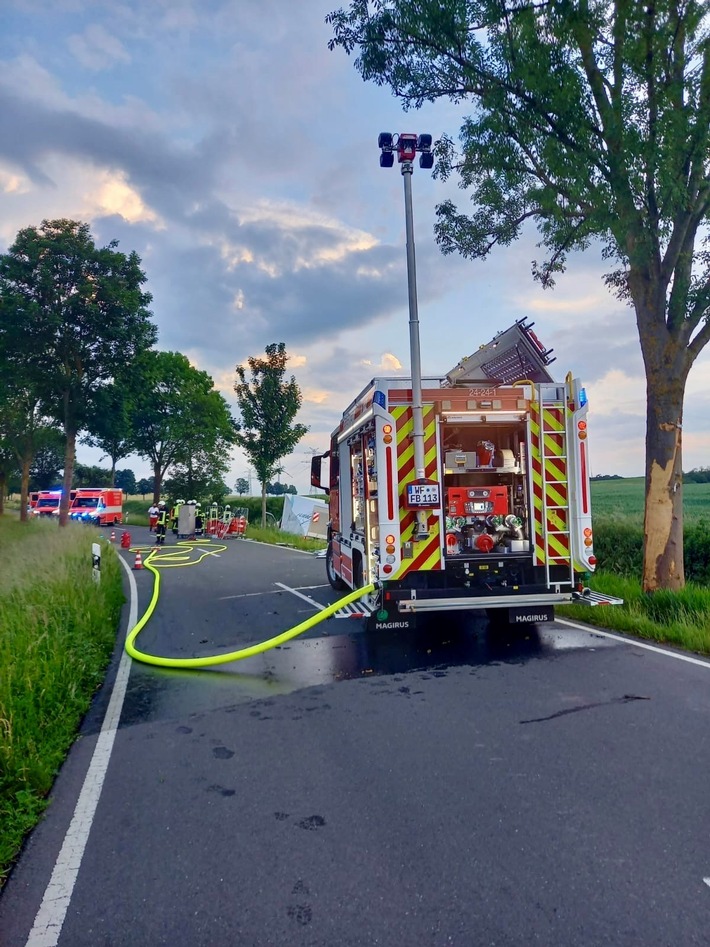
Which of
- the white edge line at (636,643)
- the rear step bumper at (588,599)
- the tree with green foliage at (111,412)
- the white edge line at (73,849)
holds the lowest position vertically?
the white edge line at (73,849)

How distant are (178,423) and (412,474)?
4102 centimetres

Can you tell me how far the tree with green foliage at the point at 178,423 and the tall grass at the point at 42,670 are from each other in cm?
3572

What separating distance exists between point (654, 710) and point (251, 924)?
12.2ft

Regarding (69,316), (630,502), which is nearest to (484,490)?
(630,502)

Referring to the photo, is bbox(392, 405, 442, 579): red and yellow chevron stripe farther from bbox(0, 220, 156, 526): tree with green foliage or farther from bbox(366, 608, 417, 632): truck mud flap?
bbox(0, 220, 156, 526): tree with green foliage

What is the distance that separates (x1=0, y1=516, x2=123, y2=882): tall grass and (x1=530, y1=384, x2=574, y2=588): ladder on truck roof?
16.4 feet

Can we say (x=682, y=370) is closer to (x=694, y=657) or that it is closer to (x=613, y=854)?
(x=694, y=657)

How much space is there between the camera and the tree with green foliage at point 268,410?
92.3ft

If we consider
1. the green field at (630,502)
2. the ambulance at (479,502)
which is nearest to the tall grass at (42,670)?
the ambulance at (479,502)

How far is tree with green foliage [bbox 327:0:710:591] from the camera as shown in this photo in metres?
8.17

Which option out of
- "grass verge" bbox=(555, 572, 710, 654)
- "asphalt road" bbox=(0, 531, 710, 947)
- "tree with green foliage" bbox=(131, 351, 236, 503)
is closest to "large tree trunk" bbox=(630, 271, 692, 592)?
"grass verge" bbox=(555, 572, 710, 654)

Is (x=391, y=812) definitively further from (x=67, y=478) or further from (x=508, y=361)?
(x=67, y=478)

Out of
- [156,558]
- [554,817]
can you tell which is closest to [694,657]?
[554,817]

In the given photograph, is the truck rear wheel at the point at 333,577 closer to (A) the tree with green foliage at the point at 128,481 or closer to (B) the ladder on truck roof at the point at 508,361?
(B) the ladder on truck roof at the point at 508,361
